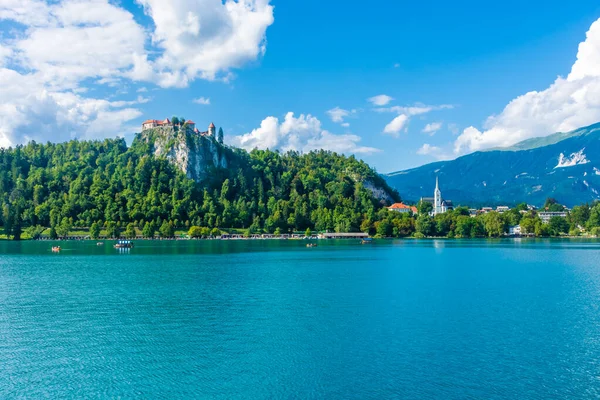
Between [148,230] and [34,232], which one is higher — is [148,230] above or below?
above

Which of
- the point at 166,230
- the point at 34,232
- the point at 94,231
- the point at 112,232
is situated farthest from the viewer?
the point at 166,230

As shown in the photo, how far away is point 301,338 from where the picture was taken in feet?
112

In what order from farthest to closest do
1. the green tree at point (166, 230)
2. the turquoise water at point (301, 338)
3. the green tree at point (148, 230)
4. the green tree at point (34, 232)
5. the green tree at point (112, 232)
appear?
1. the green tree at point (166, 230)
2. the green tree at point (148, 230)
3. the green tree at point (112, 232)
4. the green tree at point (34, 232)
5. the turquoise water at point (301, 338)

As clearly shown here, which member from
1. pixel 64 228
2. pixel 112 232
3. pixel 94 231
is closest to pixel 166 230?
pixel 112 232

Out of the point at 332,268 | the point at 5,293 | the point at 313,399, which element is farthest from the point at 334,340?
the point at 332,268

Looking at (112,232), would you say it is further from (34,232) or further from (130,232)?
(34,232)

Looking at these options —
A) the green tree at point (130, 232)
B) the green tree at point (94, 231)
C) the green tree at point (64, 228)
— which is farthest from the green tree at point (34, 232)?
the green tree at point (130, 232)

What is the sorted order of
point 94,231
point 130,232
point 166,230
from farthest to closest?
point 166,230 → point 130,232 → point 94,231

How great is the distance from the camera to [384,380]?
85.8ft

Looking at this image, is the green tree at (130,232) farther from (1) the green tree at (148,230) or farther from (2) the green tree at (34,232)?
(2) the green tree at (34,232)

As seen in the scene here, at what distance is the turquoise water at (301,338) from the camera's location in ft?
84.0

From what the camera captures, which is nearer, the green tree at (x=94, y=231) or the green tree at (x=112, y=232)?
the green tree at (x=94, y=231)

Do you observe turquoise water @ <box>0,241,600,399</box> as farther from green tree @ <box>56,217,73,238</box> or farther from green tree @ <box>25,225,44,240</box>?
green tree @ <box>25,225,44,240</box>

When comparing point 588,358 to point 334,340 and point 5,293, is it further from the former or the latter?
point 5,293
